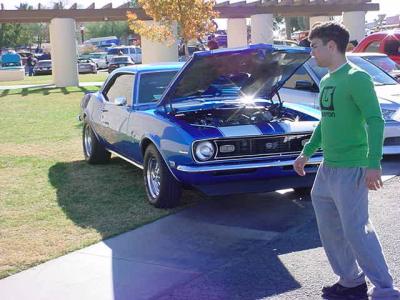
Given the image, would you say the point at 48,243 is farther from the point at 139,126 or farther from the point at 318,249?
the point at 318,249

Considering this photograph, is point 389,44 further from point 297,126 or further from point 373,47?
point 297,126

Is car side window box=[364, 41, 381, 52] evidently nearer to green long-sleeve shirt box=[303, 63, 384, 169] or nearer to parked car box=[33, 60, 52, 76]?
green long-sleeve shirt box=[303, 63, 384, 169]

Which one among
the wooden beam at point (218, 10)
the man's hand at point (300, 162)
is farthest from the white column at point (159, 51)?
the man's hand at point (300, 162)

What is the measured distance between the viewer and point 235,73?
22.6 ft

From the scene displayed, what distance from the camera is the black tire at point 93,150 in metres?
8.95

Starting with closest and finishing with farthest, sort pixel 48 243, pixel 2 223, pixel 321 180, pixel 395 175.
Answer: pixel 321 180
pixel 48 243
pixel 2 223
pixel 395 175

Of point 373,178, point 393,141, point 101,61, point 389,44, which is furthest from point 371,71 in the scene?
point 101,61

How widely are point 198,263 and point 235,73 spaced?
2671 millimetres

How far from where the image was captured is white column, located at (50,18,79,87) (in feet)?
84.9

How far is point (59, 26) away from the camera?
84.8 feet

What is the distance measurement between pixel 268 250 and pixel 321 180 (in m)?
1.34

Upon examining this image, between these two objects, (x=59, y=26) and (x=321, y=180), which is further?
(x=59, y=26)

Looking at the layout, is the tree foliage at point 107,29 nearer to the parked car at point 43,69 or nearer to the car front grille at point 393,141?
the parked car at point 43,69

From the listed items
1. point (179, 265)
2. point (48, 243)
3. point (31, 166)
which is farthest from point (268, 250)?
point (31, 166)
